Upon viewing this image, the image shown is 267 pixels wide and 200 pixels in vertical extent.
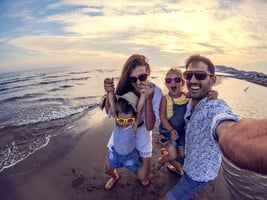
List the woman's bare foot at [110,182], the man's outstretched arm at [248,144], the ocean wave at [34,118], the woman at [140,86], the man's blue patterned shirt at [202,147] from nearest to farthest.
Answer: the man's outstretched arm at [248,144] < the man's blue patterned shirt at [202,147] < the woman at [140,86] < the woman's bare foot at [110,182] < the ocean wave at [34,118]

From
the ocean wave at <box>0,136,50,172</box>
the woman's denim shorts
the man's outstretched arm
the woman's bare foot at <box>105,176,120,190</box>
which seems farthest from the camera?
the ocean wave at <box>0,136,50,172</box>

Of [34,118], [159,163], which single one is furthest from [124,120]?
[34,118]

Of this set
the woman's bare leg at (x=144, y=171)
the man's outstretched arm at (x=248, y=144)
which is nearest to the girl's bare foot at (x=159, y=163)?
the woman's bare leg at (x=144, y=171)

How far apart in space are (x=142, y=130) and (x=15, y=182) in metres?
2.93

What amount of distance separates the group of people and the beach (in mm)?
242

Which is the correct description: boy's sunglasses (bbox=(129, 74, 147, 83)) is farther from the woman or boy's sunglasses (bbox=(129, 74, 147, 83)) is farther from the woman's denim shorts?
the woman's denim shorts

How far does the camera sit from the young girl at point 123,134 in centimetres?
342

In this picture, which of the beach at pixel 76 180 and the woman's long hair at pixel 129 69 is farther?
the beach at pixel 76 180

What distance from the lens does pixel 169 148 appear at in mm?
4020

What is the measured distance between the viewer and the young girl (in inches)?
135

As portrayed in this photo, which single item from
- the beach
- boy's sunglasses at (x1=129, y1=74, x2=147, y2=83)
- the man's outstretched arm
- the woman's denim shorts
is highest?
boy's sunglasses at (x1=129, y1=74, x2=147, y2=83)

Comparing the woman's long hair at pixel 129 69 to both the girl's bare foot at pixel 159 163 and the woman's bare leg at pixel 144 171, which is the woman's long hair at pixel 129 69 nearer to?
the woman's bare leg at pixel 144 171

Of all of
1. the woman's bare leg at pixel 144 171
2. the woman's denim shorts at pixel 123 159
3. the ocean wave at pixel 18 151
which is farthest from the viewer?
the ocean wave at pixel 18 151

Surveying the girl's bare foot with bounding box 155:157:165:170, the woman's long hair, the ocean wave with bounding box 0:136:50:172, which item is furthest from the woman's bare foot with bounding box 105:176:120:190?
the ocean wave with bounding box 0:136:50:172
